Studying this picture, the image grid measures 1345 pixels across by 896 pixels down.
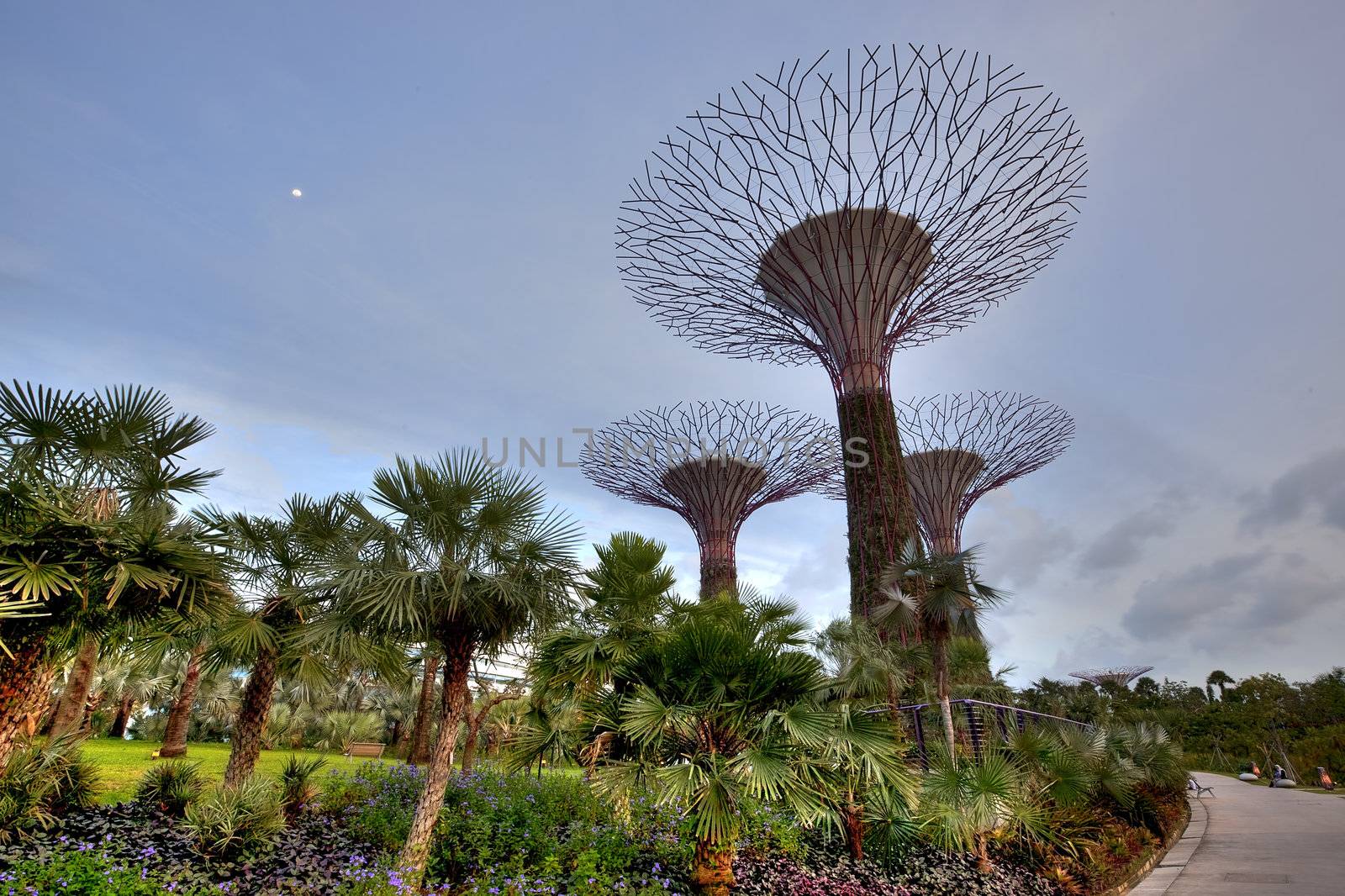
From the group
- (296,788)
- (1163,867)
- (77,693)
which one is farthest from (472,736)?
(1163,867)

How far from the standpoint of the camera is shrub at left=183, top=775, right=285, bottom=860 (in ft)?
22.4

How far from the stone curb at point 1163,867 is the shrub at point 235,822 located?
10.2 metres

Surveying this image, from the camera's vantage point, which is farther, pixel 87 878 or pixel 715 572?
pixel 715 572

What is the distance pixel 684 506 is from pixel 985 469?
11.9 metres

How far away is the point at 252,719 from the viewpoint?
8.97 m

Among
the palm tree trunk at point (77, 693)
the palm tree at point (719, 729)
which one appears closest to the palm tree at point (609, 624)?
the palm tree at point (719, 729)

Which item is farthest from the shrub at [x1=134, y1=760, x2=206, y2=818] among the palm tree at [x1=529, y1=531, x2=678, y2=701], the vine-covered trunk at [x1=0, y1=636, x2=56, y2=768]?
the palm tree at [x1=529, y1=531, x2=678, y2=701]

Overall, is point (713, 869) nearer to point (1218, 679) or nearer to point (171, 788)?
point (171, 788)

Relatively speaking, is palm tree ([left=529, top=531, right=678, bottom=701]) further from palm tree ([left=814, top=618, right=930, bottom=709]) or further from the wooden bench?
the wooden bench

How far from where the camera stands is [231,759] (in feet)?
28.9

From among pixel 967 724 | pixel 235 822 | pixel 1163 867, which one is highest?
pixel 967 724

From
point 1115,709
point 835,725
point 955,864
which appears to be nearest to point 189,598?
point 835,725

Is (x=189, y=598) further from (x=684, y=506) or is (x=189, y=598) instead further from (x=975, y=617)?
(x=684, y=506)

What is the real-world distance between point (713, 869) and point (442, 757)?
115 inches
